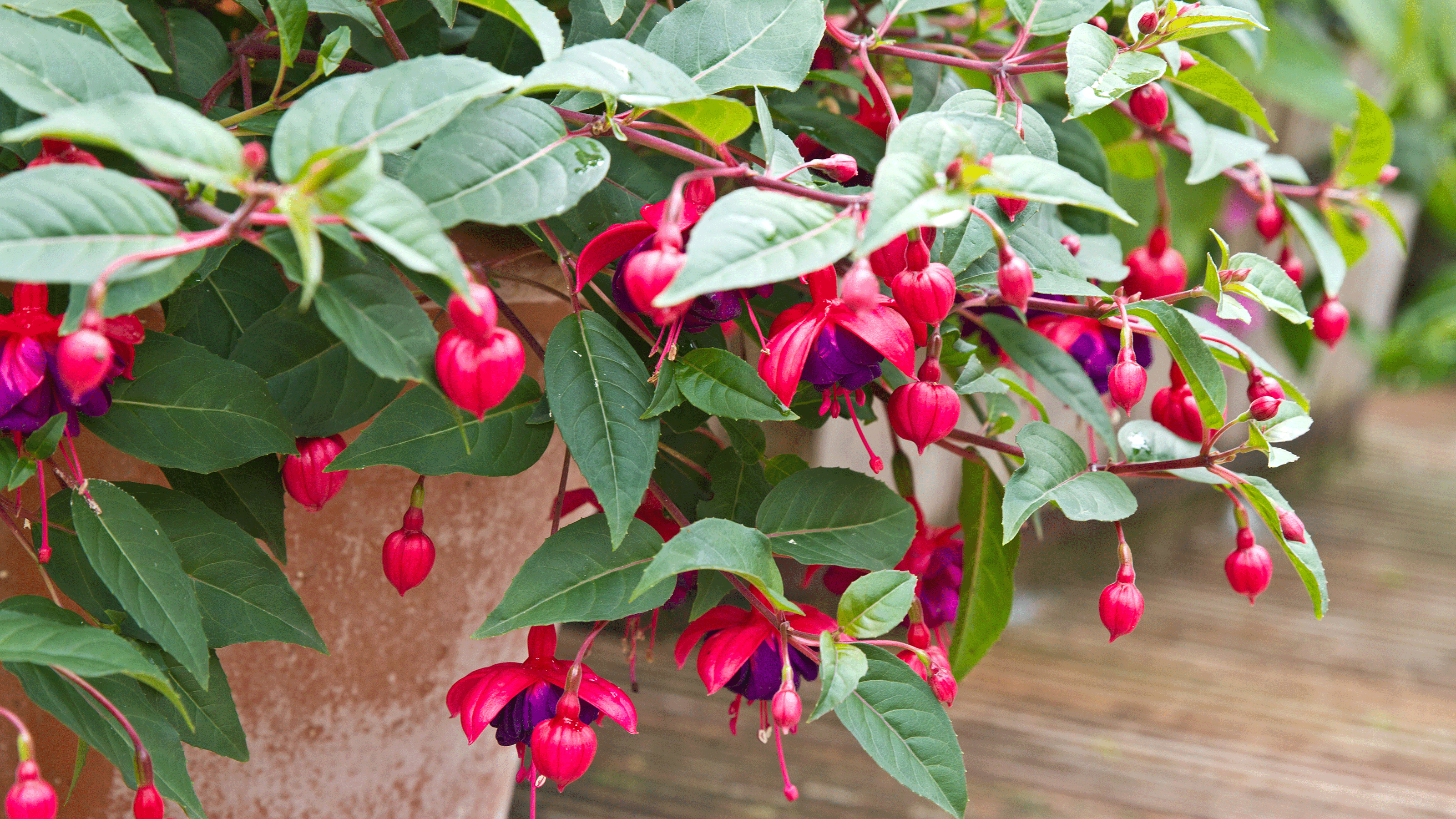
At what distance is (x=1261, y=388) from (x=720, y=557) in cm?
20

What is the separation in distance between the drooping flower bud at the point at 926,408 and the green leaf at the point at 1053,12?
0.13 metres

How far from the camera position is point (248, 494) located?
349 mm

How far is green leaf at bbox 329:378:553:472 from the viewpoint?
30cm

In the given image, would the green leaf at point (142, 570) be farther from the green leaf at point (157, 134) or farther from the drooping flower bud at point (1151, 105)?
the drooping flower bud at point (1151, 105)

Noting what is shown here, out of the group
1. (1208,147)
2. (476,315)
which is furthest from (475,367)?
(1208,147)

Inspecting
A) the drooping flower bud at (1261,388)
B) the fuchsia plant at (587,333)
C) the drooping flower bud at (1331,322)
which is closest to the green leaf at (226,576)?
the fuchsia plant at (587,333)

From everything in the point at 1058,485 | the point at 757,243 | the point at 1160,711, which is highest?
the point at 757,243

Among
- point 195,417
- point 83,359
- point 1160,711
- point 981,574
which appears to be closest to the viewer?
point 83,359

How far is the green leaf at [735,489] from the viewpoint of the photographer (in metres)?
0.36

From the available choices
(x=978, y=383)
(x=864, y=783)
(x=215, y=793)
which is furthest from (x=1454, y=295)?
(x=215, y=793)

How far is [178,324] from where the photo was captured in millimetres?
328

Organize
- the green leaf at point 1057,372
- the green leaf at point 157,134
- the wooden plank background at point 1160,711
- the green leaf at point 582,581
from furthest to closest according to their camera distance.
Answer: the wooden plank background at point 1160,711, the green leaf at point 1057,372, the green leaf at point 582,581, the green leaf at point 157,134

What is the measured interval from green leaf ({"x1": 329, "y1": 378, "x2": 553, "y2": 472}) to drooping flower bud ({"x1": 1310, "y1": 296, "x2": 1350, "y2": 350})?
0.33 metres

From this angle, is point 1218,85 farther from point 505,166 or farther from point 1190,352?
point 505,166
